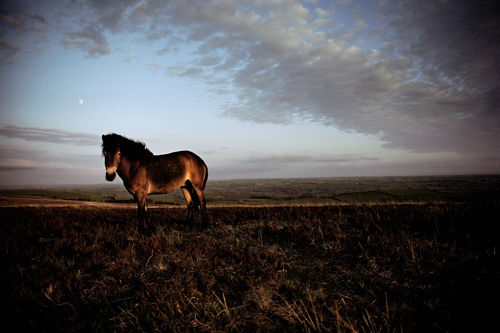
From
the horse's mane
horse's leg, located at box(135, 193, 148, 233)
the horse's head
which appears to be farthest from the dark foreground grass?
the horse's mane

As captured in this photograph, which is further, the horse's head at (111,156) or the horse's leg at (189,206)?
the horse's leg at (189,206)

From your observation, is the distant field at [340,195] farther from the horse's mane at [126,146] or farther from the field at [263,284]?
the horse's mane at [126,146]

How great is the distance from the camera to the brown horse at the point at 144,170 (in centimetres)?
755

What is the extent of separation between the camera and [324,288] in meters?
3.06

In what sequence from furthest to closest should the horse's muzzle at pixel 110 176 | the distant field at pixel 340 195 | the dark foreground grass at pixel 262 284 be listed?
1. the distant field at pixel 340 195
2. the horse's muzzle at pixel 110 176
3. the dark foreground grass at pixel 262 284

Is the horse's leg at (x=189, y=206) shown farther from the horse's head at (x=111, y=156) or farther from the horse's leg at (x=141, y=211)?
the horse's head at (x=111, y=156)

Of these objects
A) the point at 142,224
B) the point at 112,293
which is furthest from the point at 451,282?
the point at 142,224

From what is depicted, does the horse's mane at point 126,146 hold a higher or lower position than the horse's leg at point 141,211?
higher

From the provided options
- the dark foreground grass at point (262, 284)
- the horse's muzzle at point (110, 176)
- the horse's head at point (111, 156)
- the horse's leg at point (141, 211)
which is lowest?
the dark foreground grass at point (262, 284)

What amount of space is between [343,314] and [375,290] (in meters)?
0.88

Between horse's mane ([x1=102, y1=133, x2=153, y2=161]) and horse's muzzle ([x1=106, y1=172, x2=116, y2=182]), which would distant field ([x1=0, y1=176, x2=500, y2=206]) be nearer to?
horse's mane ([x1=102, y1=133, x2=153, y2=161])

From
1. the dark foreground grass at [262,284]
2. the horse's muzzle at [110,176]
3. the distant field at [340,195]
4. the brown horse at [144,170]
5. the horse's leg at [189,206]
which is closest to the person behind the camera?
the dark foreground grass at [262,284]

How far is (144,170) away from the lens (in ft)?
26.3

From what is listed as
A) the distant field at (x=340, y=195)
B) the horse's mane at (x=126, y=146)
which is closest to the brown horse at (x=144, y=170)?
the horse's mane at (x=126, y=146)
